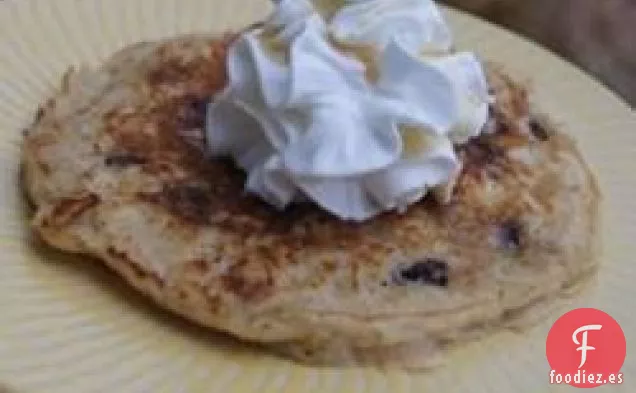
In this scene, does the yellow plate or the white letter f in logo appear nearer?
the yellow plate

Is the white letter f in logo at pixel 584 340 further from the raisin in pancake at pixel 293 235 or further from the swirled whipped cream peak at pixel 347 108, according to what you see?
the swirled whipped cream peak at pixel 347 108

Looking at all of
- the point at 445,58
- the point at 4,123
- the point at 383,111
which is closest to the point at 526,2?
the point at 445,58

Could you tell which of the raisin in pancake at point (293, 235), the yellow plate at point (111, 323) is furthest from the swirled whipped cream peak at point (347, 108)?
the yellow plate at point (111, 323)

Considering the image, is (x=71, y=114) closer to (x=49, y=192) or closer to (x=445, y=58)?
(x=49, y=192)

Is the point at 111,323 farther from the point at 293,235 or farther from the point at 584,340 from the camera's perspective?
the point at 584,340

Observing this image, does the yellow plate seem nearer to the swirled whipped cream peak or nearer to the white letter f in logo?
the white letter f in logo

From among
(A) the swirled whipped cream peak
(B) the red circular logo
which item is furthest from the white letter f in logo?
(A) the swirled whipped cream peak
